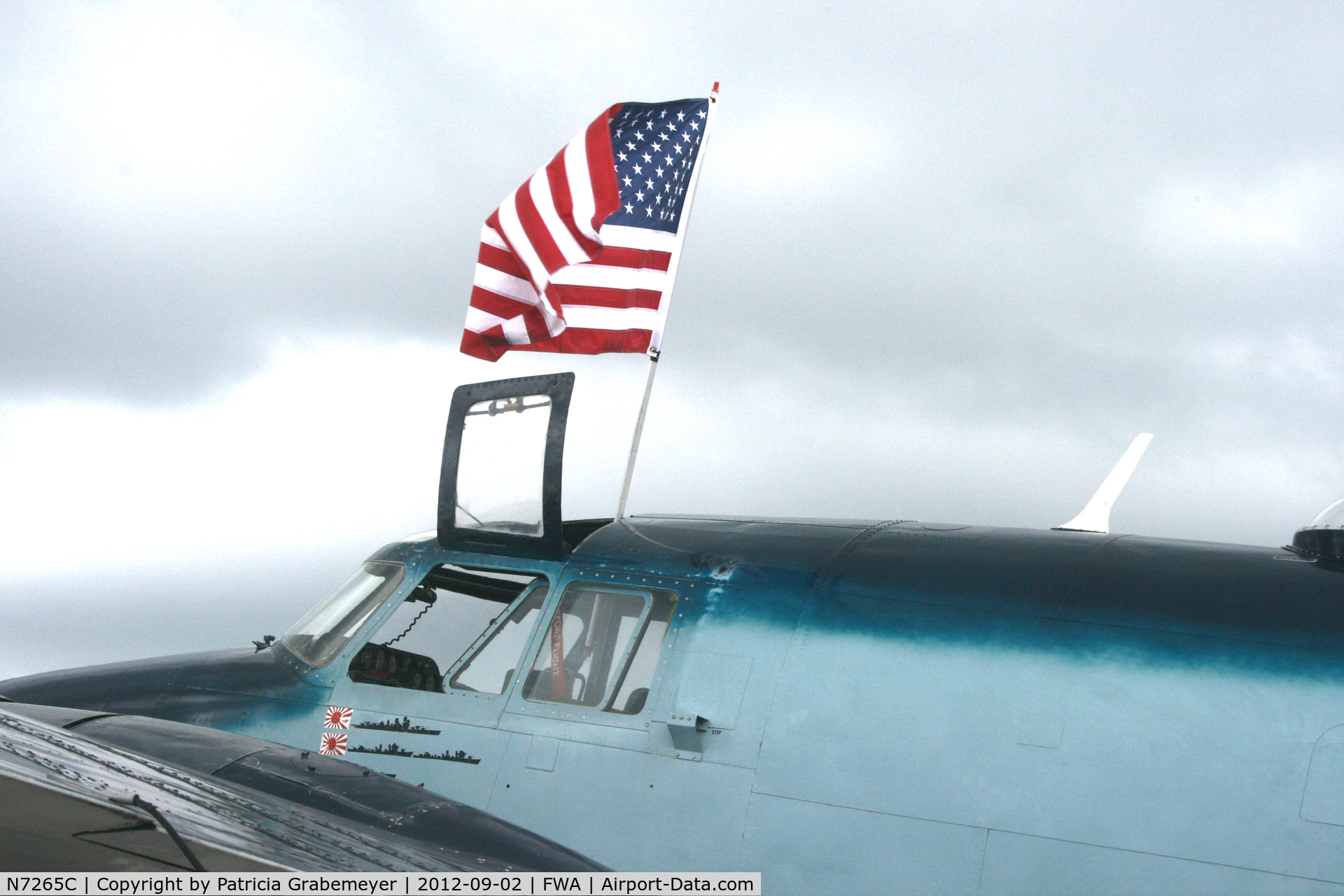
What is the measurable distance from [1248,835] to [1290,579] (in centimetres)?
149

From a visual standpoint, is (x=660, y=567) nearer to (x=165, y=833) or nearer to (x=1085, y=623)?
(x=1085, y=623)

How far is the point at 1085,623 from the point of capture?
19.2 ft

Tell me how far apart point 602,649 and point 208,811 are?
117 inches

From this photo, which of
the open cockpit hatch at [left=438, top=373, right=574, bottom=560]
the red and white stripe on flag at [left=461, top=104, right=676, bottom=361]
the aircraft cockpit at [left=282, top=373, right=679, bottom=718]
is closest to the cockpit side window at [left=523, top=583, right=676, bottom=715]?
the aircraft cockpit at [left=282, top=373, right=679, bottom=718]

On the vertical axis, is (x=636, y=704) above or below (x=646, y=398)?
below

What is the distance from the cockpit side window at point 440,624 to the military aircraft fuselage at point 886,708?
0.12ft

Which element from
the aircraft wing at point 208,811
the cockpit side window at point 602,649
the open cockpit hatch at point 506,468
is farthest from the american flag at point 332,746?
the open cockpit hatch at point 506,468

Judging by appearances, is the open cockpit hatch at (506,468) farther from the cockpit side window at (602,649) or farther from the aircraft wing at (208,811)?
the aircraft wing at (208,811)

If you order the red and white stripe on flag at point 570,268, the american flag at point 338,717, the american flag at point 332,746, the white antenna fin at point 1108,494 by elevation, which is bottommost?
the american flag at point 332,746

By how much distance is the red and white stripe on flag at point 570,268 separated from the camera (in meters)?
8.70

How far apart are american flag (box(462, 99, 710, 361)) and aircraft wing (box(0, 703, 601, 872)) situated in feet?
12.8

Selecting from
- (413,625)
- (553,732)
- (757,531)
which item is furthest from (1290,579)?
(413,625)

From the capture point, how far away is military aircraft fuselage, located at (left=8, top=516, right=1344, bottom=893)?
5316mm

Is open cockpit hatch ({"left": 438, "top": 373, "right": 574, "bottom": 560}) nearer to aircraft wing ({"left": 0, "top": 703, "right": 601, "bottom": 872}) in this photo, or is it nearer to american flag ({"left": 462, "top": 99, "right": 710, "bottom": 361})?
american flag ({"left": 462, "top": 99, "right": 710, "bottom": 361})
